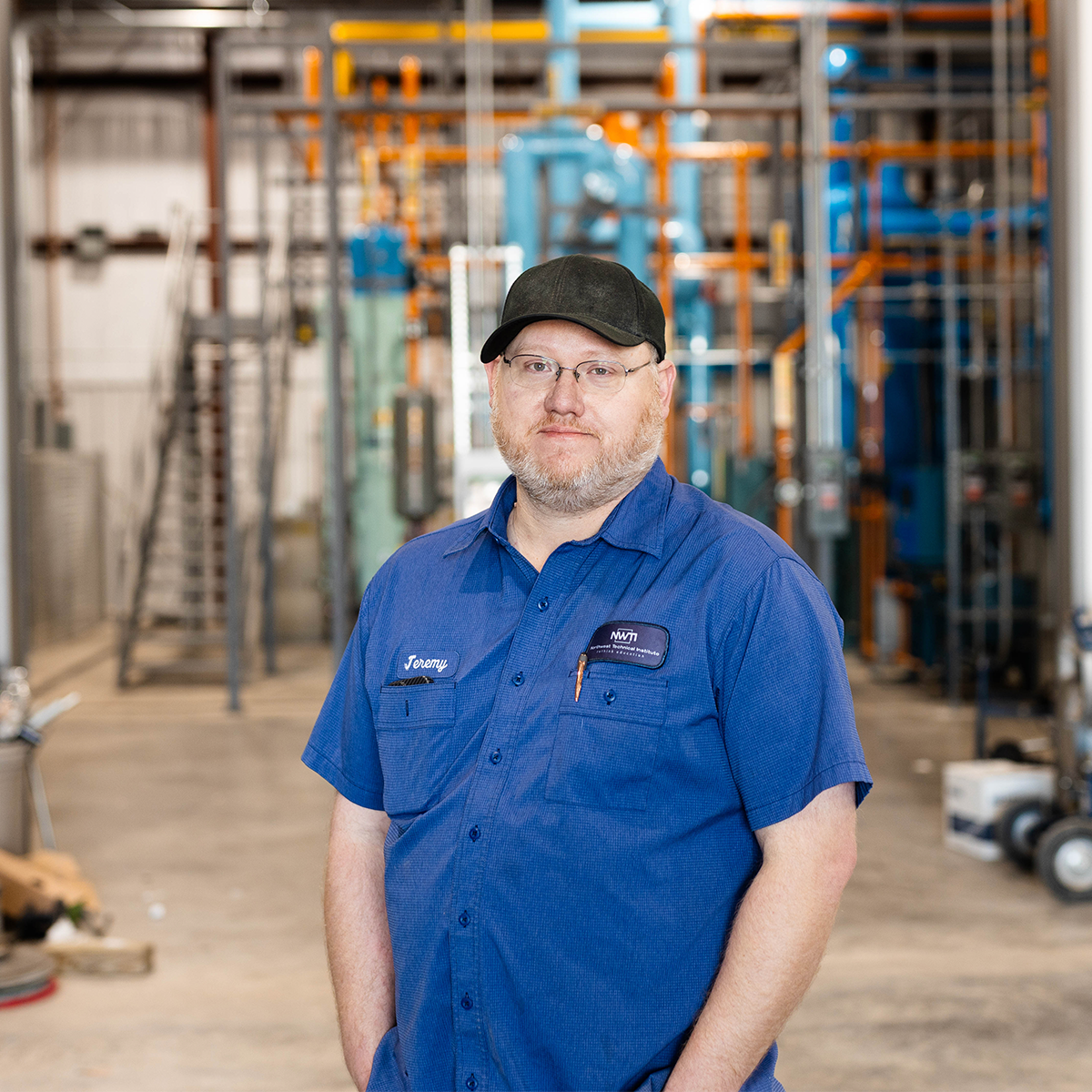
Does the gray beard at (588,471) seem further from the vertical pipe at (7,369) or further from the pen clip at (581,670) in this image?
the vertical pipe at (7,369)

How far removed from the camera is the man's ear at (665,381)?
1.80 meters

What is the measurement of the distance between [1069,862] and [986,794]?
0.58m

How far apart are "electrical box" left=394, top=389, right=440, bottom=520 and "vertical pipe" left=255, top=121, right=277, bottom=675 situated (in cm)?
183

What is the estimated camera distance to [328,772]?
1.88m

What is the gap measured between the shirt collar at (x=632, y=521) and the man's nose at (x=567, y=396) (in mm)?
151

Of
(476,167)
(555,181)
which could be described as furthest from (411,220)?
(476,167)

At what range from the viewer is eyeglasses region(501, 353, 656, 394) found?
5.63 feet

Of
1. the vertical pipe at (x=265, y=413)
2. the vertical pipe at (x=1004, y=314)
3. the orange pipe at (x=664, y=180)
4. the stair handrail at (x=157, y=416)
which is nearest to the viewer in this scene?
the vertical pipe at (x=1004, y=314)

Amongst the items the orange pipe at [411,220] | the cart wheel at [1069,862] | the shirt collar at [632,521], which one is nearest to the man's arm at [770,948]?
the shirt collar at [632,521]

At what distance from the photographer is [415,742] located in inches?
67.1

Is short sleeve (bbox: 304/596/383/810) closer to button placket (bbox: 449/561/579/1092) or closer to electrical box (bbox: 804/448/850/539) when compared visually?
button placket (bbox: 449/561/579/1092)

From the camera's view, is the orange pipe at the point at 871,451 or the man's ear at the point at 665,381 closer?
the man's ear at the point at 665,381

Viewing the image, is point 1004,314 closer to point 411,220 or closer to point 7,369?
point 411,220

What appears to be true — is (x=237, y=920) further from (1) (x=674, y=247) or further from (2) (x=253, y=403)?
(2) (x=253, y=403)
